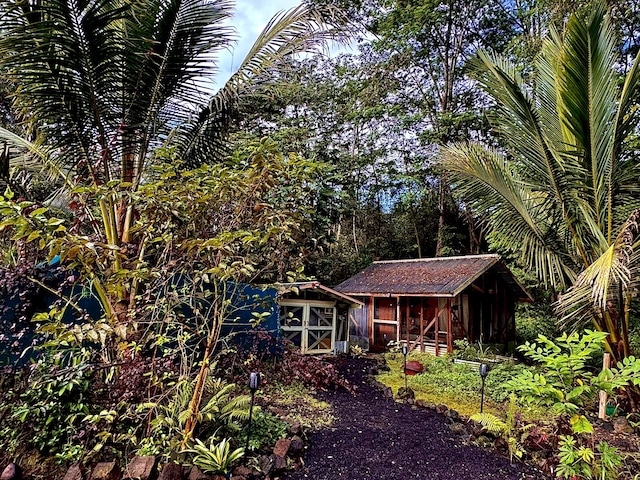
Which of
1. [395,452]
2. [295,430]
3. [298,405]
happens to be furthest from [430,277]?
[295,430]

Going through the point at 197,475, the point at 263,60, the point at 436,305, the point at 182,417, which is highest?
the point at 263,60

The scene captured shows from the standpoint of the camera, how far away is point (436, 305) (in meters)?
11.0

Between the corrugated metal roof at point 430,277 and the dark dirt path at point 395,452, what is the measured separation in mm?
5136

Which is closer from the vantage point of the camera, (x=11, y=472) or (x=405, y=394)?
(x=11, y=472)

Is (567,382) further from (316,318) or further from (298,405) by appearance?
(316,318)

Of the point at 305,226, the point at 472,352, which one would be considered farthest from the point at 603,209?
the point at 472,352

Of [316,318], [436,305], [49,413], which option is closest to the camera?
[49,413]

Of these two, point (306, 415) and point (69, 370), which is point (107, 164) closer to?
point (69, 370)

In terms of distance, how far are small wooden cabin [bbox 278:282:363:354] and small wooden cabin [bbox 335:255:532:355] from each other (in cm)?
197

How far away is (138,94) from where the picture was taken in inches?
154

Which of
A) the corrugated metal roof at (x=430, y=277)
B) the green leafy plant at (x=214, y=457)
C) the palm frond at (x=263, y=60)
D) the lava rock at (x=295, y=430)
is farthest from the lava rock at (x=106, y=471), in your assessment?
the corrugated metal roof at (x=430, y=277)

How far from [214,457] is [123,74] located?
138 inches

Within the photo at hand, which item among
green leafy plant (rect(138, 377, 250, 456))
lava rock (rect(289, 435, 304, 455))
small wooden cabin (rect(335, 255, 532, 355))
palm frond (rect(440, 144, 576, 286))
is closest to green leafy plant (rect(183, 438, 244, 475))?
green leafy plant (rect(138, 377, 250, 456))

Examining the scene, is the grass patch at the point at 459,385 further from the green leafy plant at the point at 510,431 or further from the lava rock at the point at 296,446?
the lava rock at the point at 296,446
